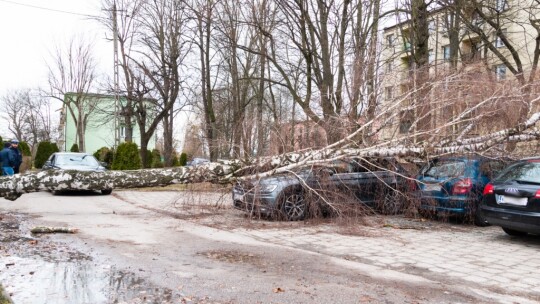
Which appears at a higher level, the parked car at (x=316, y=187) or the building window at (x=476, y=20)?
the building window at (x=476, y=20)

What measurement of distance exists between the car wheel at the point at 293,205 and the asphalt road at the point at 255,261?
17.8 inches

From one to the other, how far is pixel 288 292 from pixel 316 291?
30 centimetres

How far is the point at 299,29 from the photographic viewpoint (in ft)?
58.0

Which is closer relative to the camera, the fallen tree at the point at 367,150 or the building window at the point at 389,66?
the fallen tree at the point at 367,150

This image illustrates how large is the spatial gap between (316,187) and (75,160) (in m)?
10.5

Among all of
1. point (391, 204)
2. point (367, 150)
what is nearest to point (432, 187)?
point (391, 204)

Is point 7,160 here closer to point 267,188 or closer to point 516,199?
point 267,188

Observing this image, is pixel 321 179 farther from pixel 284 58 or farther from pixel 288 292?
pixel 284 58

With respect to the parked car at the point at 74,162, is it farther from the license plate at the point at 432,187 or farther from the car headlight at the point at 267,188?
the license plate at the point at 432,187

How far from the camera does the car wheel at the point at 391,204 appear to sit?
1024 cm

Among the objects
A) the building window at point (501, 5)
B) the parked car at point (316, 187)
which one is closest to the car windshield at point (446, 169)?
the parked car at point (316, 187)

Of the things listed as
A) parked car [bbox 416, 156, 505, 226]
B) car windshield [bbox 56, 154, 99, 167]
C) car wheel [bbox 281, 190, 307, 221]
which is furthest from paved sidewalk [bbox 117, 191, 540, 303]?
car windshield [bbox 56, 154, 99, 167]

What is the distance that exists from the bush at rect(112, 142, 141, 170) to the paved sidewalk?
14062 mm

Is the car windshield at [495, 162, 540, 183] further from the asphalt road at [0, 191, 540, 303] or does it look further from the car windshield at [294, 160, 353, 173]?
the car windshield at [294, 160, 353, 173]
